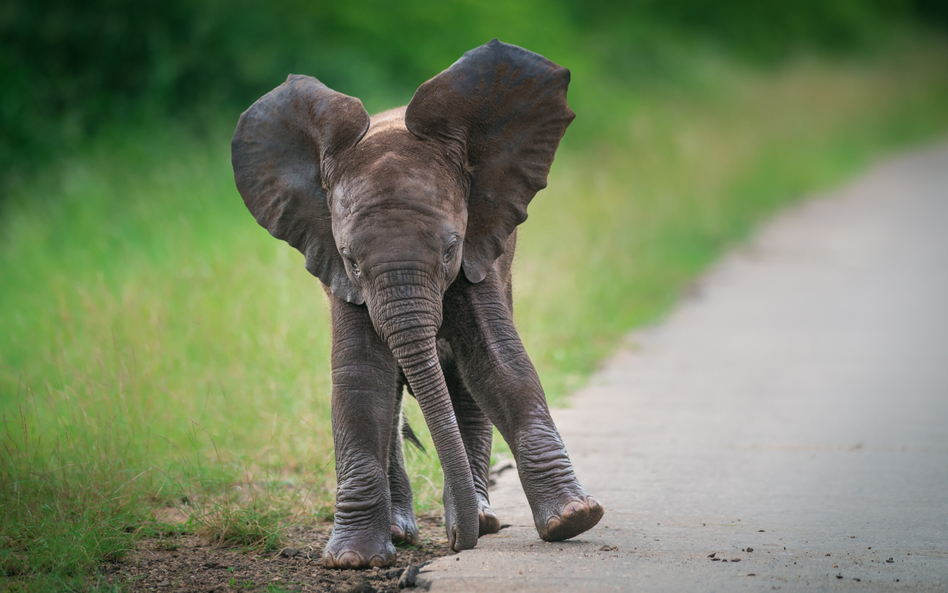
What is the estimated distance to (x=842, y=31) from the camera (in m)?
33.2

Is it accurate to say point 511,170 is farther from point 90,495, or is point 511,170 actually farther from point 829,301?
point 829,301

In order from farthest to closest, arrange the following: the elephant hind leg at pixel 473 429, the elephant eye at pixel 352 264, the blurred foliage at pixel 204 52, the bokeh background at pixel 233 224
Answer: the blurred foliage at pixel 204 52
the bokeh background at pixel 233 224
the elephant hind leg at pixel 473 429
the elephant eye at pixel 352 264

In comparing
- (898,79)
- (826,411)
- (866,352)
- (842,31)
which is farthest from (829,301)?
(842,31)

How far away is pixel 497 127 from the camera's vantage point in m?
4.49

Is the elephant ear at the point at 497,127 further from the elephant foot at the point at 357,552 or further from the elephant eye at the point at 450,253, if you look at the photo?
the elephant foot at the point at 357,552

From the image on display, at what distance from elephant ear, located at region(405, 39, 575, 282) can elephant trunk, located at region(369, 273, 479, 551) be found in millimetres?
449

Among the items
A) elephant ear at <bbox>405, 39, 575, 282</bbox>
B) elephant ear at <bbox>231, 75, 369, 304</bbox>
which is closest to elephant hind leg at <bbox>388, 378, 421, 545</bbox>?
elephant ear at <bbox>231, 75, 369, 304</bbox>

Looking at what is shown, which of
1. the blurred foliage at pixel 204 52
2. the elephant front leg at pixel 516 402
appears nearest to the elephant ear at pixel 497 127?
the elephant front leg at pixel 516 402

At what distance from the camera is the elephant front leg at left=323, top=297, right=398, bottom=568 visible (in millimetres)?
4320

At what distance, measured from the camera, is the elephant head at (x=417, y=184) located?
159 inches

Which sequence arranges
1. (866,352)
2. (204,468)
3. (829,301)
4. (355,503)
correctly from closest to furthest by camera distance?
(355,503) < (204,468) < (866,352) < (829,301)

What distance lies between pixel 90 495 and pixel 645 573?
2.69 meters

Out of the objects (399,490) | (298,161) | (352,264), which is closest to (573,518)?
(399,490)

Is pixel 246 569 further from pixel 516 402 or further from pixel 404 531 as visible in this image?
pixel 516 402
